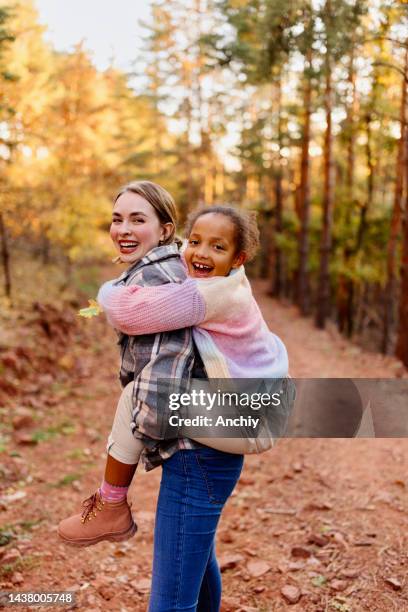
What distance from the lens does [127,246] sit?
94.6 inches

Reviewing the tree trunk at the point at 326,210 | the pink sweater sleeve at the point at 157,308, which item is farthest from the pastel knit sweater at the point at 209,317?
the tree trunk at the point at 326,210

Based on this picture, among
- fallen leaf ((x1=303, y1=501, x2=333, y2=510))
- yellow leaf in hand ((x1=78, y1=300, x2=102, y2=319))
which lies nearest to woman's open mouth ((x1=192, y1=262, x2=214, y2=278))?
yellow leaf in hand ((x1=78, y1=300, x2=102, y2=319))

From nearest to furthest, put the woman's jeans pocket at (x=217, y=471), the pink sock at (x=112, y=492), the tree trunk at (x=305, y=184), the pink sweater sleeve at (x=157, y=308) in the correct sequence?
the pink sweater sleeve at (x=157, y=308) → the woman's jeans pocket at (x=217, y=471) → the pink sock at (x=112, y=492) → the tree trunk at (x=305, y=184)

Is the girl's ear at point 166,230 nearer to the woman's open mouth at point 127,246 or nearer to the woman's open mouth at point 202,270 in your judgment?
the woman's open mouth at point 127,246

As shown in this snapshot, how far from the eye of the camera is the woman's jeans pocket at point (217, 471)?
2.16 meters

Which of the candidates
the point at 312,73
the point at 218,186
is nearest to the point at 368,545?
the point at 312,73

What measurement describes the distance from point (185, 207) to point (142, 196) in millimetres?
25343

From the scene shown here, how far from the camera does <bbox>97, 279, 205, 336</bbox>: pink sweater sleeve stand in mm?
2061

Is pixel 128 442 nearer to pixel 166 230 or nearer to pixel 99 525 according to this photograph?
pixel 99 525

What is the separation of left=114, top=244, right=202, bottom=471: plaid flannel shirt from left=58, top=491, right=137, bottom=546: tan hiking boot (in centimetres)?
27

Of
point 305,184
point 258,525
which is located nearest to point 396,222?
point 305,184

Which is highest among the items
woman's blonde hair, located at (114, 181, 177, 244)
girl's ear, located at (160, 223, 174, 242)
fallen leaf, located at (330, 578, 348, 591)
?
woman's blonde hair, located at (114, 181, 177, 244)

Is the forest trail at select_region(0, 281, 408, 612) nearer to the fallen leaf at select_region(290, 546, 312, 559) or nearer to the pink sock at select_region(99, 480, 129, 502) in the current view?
the fallen leaf at select_region(290, 546, 312, 559)

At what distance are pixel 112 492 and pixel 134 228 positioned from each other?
1.21m
